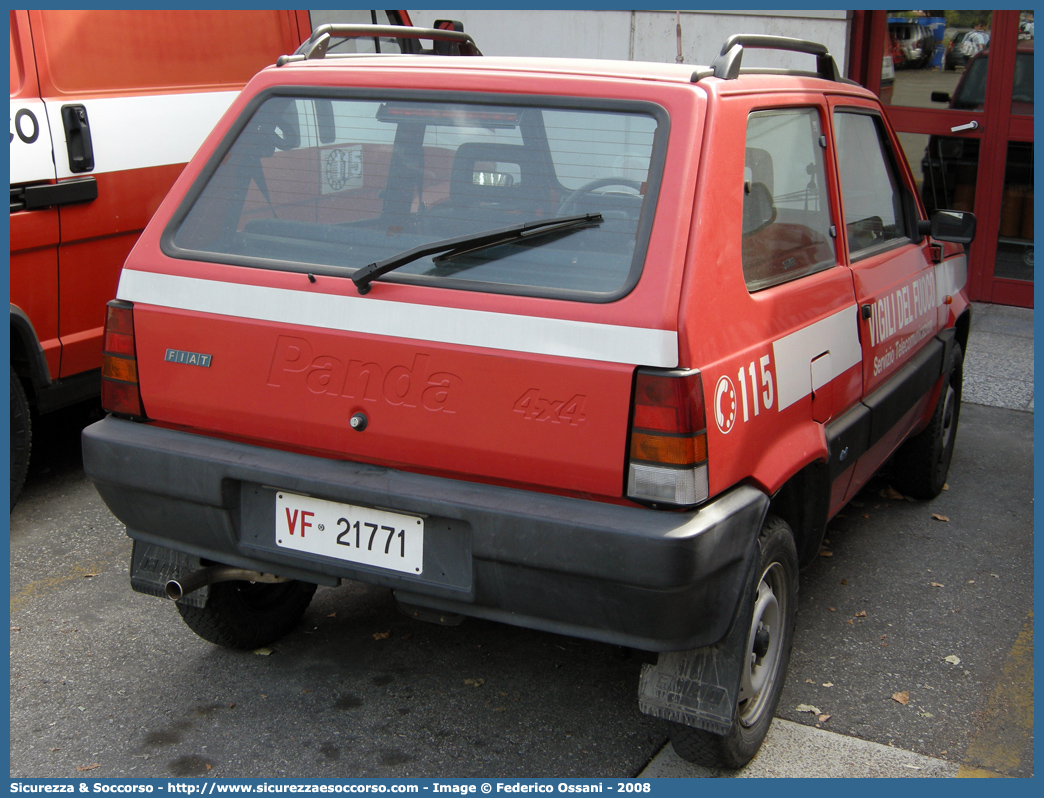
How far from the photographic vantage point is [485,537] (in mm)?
2398

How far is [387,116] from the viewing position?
275 cm

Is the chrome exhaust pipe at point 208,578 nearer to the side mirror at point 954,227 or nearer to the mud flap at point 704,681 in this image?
the mud flap at point 704,681

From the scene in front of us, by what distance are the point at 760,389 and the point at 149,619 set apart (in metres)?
2.32

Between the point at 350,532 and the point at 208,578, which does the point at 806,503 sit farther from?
the point at 208,578

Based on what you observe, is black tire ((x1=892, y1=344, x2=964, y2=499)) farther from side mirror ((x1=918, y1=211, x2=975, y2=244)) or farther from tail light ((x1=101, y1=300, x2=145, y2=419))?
tail light ((x1=101, y1=300, x2=145, y2=419))

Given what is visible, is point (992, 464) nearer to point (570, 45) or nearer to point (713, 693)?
point (713, 693)

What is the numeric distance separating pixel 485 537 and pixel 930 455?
2.98 m

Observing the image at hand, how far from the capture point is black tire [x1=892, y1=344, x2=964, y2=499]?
4629 mm

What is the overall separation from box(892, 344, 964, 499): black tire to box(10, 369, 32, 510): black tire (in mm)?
3877

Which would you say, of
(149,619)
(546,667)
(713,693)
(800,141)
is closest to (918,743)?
(713,693)

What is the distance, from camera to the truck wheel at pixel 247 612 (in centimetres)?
320

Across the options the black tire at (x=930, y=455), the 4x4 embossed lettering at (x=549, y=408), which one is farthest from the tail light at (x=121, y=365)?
the black tire at (x=930, y=455)

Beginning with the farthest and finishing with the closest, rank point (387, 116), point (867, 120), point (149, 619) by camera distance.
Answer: point (867, 120) → point (149, 619) → point (387, 116)

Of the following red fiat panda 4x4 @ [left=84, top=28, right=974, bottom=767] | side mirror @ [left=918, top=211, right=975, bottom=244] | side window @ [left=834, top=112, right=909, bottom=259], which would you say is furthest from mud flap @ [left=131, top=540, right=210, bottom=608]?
side mirror @ [left=918, top=211, right=975, bottom=244]
